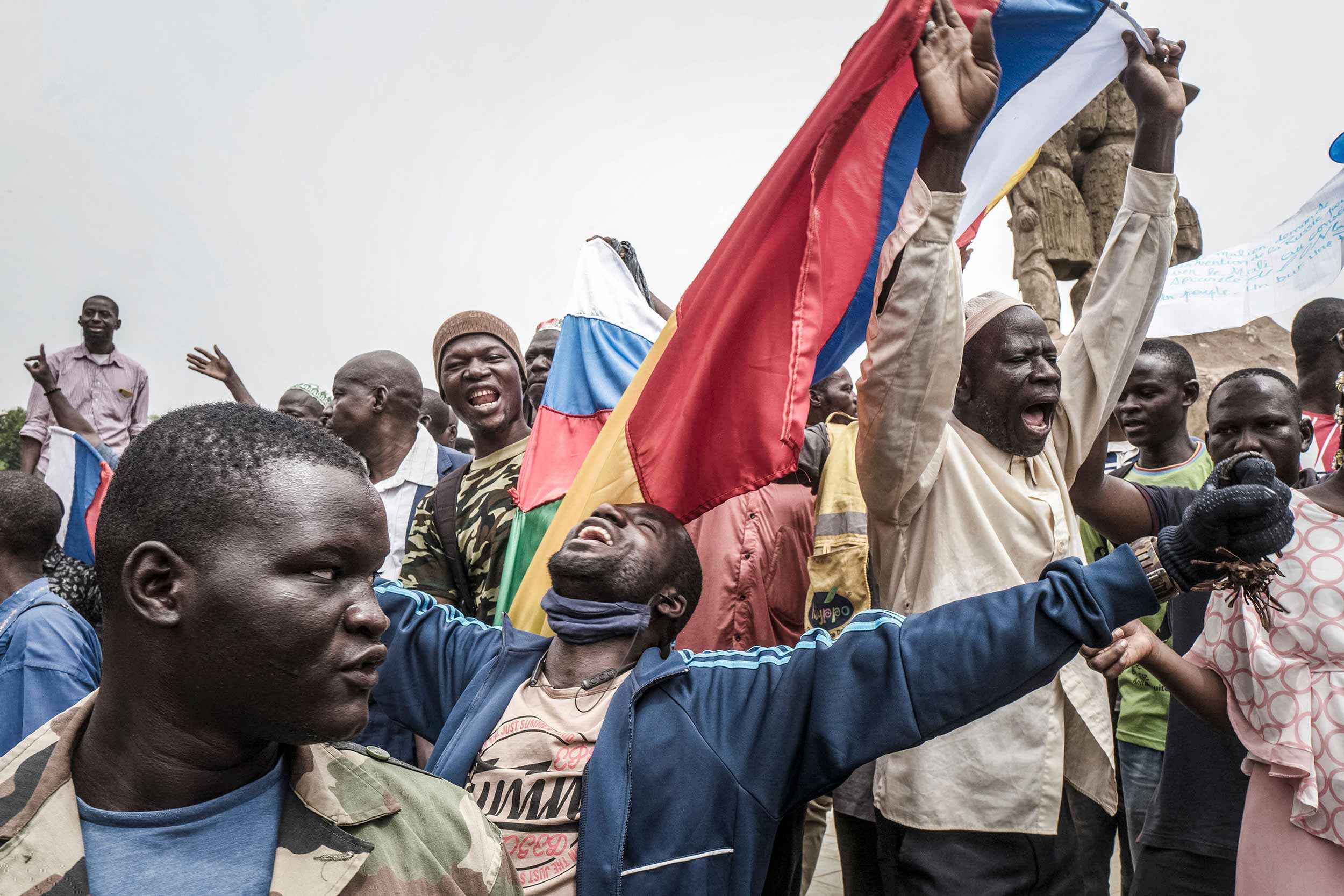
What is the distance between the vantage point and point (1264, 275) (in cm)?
419

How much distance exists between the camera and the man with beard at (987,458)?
2.41 meters

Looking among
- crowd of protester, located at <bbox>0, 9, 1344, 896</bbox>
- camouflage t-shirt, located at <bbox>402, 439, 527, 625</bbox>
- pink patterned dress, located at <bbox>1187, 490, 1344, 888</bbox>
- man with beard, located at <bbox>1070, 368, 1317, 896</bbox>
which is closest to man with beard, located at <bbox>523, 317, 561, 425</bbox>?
crowd of protester, located at <bbox>0, 9, 1344, 896</bbox>

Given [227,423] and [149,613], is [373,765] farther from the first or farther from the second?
[227,423]

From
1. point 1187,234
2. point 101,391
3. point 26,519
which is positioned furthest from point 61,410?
point 1187,234

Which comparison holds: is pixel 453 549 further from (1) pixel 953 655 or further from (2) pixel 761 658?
(1) pixel 953 655

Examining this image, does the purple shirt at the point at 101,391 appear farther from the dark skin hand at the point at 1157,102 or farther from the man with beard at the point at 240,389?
the dark skin hand at the point at 1157,102

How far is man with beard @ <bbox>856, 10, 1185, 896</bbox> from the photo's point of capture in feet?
7.92

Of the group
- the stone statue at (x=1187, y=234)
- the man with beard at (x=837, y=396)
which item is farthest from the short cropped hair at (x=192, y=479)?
the stone statue at (x=1187, y=234)

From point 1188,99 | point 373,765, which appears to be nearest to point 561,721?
point 373,765

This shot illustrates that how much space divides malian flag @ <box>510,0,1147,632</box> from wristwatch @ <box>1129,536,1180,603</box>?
91 centimetres

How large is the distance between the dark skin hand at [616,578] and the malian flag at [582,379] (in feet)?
2.42

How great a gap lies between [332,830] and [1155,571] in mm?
1395

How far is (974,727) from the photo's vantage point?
2.46 metres

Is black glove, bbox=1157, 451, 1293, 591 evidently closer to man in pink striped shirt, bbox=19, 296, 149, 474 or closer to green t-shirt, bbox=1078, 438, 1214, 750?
green t-shirt, bbox=1078, 438, 1214, 750
